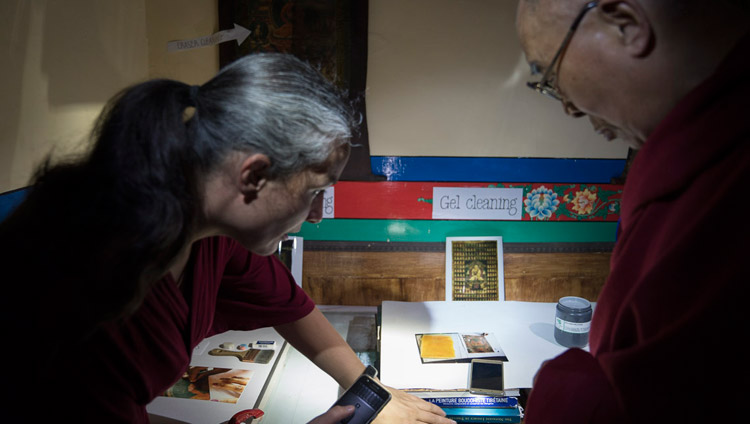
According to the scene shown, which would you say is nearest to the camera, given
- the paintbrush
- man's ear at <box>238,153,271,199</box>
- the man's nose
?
man's ear at <box>238,153,271,199</box>

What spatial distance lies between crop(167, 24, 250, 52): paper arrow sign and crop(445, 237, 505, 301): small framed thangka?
902 millimetres

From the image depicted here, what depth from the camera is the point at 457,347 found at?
1246 millimetres

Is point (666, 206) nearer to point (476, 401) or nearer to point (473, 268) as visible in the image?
point (476, 401)

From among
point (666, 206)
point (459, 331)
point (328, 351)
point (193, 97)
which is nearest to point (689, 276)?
point (666, 206)

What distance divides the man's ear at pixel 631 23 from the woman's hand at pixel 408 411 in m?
0.78

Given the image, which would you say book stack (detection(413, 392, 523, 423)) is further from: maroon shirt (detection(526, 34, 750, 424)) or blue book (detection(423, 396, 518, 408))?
maroon shirt (detection(526, 34, 750, 424))

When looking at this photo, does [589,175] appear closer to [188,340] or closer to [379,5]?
[379,5]

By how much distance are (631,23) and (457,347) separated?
934 millimetres

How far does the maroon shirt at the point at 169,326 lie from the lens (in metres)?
0.61

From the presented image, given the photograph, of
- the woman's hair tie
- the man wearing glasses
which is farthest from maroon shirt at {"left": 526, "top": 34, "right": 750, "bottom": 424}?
the woman's hair tie

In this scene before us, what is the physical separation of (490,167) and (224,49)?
0.90 m

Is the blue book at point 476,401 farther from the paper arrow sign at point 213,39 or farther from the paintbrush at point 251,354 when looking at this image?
the paper arrow sign at point 213,39

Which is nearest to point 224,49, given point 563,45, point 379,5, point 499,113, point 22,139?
point 379,5

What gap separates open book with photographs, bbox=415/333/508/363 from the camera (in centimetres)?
120
